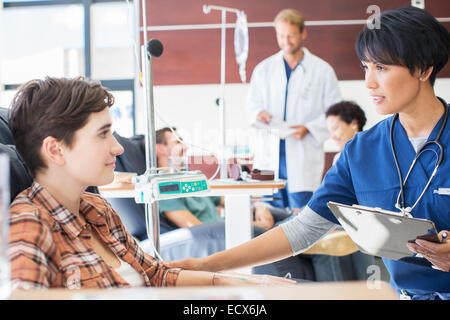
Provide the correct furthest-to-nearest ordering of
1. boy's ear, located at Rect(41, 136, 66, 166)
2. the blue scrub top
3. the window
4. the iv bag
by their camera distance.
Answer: the window → the iv bag → the blue scrub top → boy's ear, located at Rect(41, 136, 66, 166)

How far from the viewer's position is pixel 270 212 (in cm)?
303

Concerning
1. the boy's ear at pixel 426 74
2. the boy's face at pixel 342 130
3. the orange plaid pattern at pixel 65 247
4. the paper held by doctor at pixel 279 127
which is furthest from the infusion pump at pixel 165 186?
the paper held by doctor at pixel 279 127

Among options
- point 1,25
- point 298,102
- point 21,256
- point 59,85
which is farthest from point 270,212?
point 1,25

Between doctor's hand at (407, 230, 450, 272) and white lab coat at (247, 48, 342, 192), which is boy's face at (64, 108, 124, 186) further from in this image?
white lab coat at (247, 48, 342, 192)

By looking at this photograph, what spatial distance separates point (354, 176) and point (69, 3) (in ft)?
12.9

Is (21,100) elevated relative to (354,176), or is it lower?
elevated

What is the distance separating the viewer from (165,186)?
1350 millimetres

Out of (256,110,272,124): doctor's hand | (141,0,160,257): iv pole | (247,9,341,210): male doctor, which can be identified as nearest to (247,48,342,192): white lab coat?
(247,9,341,210): male doctor

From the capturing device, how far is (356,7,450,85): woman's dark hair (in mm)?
1223

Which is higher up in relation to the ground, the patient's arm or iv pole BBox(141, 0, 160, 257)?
iv pole BBox(141, 0, 160, 257)

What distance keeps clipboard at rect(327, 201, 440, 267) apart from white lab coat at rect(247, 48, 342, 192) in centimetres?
234

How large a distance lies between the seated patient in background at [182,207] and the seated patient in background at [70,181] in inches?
56.1

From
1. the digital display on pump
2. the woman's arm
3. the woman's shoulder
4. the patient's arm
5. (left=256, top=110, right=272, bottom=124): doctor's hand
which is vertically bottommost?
the patient's arm

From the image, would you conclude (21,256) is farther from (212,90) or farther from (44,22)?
(44,22)
